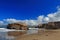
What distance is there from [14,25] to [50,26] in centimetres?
2375

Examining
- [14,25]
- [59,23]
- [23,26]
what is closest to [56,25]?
[59,23]

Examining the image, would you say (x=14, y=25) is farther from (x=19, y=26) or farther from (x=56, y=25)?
(x=56, y=25)

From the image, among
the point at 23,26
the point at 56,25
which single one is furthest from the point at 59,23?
the point at 23,26

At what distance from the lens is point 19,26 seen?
199 feet

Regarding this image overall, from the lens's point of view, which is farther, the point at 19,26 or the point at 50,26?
the point at 19,26

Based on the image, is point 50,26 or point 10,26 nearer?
point 50,26

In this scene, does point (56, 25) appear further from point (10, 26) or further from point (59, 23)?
point (10, 26)

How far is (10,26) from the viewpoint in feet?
209

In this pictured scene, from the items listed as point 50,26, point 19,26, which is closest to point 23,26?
point 19,26

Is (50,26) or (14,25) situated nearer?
(50,26)

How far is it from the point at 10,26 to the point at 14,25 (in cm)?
271

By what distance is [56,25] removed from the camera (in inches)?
1651

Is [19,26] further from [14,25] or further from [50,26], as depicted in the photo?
[50,26]

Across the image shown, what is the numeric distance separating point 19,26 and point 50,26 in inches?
826
